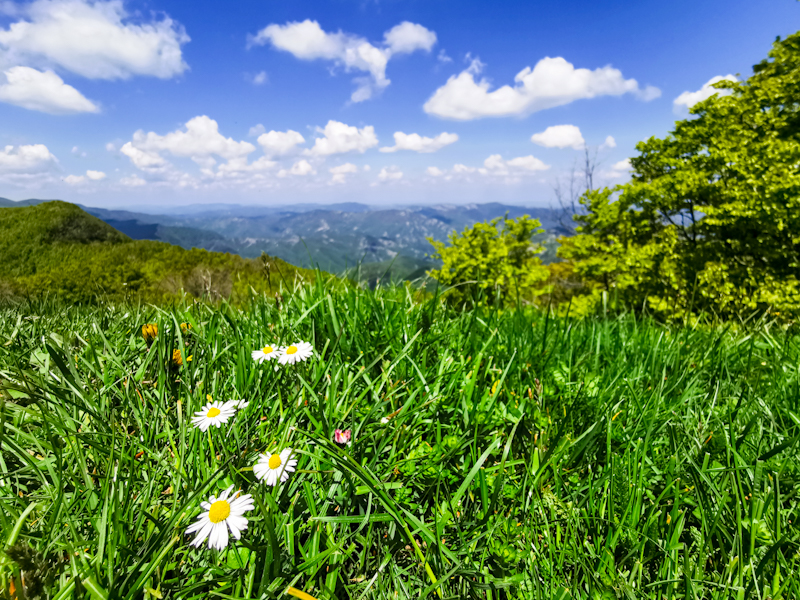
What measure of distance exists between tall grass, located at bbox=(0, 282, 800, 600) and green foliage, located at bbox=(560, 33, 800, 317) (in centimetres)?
1105

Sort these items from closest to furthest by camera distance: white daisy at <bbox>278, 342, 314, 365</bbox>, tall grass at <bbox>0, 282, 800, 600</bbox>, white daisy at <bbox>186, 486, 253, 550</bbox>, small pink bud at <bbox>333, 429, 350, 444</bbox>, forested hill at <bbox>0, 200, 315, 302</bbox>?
white daisy at <bbox>186, 486, 253, 550</bbox> → tall grass at <bbox>0, 282, 800, 600</bbox> → small pink bud at <bbox>333, 429, 350, 444</bbox> → white daisy at <bbox>278, 342, 314, 365</bbox> → forested hill at <bbox>0, 200, 315, 302</bbox>

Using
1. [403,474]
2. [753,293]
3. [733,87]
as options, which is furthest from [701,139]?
[403,474]

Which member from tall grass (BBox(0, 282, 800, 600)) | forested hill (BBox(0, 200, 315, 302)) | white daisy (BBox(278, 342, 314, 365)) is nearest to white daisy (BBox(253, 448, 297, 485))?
tall grass (BBox(0, 282, 800, 600))

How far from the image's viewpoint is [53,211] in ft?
29.5

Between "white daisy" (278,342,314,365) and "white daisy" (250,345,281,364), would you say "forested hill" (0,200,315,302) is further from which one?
"white daisy" (278,342,314,365)

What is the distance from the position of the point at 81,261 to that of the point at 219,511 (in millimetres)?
7191

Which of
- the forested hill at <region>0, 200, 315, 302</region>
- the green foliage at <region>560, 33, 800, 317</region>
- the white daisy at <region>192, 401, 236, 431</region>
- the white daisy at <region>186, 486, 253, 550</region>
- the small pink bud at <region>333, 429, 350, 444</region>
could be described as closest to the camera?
the white daisy at <region>186, 486, 253, 550</region>

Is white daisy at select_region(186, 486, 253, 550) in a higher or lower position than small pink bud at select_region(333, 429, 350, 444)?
higher

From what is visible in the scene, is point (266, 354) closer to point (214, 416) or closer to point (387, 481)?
point (214, 416)

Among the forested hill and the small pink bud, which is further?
the forested hill

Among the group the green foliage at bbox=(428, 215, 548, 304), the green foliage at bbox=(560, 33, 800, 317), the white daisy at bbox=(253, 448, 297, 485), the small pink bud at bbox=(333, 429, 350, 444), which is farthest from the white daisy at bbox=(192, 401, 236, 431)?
the green foliage at bbox=(428, 215, 548, 304)

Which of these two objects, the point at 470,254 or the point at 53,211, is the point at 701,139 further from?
the point at 53,211

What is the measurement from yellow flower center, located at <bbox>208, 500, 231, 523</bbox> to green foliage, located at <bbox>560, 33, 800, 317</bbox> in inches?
488

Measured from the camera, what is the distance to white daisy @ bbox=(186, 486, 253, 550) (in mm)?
888
